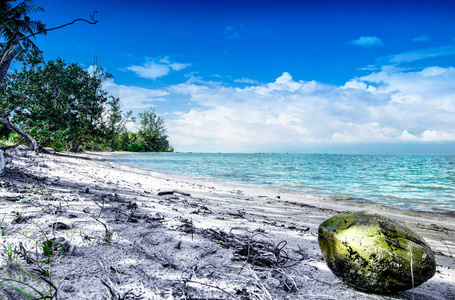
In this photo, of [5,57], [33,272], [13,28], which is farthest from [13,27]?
[33,272]

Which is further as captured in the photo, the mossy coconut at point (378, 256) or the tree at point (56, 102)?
the tree at point (56, 102)

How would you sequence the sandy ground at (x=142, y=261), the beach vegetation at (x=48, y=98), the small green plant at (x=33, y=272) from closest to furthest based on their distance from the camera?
the small green plant at (x=33, y=272) → the sandy ground at (x=142, y=261) → the beach vegetation at (x=48, y=98)

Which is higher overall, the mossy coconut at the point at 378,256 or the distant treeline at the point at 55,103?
the distant treeline at the point at 55,103

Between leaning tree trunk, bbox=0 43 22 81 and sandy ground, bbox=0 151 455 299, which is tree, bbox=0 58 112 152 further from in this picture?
sandy ground, bbox=0 151 455 299

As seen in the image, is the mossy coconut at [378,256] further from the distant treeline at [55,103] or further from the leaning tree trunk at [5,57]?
the distant treeline at [55,103]

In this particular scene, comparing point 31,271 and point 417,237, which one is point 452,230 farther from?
point 31,271

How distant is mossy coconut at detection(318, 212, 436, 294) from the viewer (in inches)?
64.0

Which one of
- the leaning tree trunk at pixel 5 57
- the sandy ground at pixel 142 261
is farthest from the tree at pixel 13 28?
the sandy ground at pixel 142 261

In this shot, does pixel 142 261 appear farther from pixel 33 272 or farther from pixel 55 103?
pixel 55 103

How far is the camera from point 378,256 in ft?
5.41

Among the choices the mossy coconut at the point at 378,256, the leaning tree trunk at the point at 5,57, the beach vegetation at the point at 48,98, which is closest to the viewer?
the mossy coconut at the point at 378,256

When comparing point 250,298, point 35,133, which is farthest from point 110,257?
point 35,133

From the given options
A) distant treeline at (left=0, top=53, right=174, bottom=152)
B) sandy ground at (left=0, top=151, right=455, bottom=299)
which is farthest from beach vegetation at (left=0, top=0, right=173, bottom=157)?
sandy ground at (left=0, top=151, right=455, bottom=299)

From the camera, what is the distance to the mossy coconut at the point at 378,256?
1.63 metres
